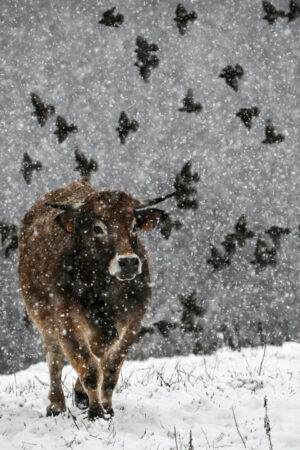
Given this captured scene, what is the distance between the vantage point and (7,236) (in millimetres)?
11867

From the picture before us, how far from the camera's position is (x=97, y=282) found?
558 centimetres

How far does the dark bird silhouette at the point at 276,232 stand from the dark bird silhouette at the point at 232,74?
3094 millimetres

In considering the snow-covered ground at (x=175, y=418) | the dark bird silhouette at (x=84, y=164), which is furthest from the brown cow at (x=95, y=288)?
the dark bird silhouette at (x=84, y=164)

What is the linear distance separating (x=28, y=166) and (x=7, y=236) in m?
1.52

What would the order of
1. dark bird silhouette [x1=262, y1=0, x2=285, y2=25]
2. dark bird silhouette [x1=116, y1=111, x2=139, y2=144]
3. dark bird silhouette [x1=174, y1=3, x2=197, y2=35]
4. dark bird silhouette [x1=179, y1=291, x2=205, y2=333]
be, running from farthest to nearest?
dark bird silhouette [x1=262, y1=0, x2=285, y2=25]
dark bird silhouette [x1=174, y1=3, x2=197, y2=35]
dark bird silhouette [x1=116, y1=111, x2=139, y2=144]
dark bird silhouette [x1=179, y1=291, x2=205, y2=333]

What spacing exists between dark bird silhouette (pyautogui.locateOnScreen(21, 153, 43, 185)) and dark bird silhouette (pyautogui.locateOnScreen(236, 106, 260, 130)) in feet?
14.3

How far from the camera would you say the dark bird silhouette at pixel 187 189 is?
12391 mm

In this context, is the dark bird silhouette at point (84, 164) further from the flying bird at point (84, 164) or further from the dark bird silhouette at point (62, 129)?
the dark bird silhouette at point (62, 129)

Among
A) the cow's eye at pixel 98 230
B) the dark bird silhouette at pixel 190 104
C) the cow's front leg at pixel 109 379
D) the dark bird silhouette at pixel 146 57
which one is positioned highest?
the dark bird silhouette at pixel 146 57

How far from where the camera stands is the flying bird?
40.2ft

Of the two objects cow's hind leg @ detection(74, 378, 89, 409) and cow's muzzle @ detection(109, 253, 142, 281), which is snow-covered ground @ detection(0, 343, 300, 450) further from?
cow's muzzle @ detection(109, 253, 142, 281)

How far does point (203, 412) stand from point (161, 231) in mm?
7641

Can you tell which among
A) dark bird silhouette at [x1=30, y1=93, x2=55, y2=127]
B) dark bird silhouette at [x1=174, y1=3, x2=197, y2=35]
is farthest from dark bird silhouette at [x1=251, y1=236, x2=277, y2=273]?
dark bird silhouette at [x1=30, y1=93, x2=55, y2=127]

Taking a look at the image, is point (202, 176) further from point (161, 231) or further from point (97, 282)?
point (97, 282)
